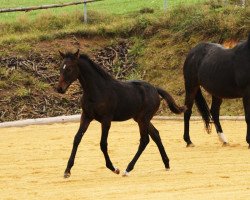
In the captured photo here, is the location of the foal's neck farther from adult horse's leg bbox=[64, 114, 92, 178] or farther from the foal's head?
adult horse's leg bbox=[64, 114, 92, 178]

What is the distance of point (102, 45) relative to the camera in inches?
1065

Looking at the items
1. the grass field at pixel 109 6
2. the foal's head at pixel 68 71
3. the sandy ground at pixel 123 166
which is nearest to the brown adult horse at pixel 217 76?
the sandy ground at pixel 123 166

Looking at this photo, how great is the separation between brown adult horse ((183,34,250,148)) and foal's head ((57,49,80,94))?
13.6 ft

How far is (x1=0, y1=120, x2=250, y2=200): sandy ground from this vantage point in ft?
38.7

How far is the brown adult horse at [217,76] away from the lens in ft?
54.0

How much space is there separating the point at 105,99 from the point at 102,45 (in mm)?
13758

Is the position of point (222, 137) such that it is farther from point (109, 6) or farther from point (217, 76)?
point (109, 6)

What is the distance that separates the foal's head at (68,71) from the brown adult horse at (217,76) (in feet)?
13.6

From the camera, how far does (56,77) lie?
81.5ft

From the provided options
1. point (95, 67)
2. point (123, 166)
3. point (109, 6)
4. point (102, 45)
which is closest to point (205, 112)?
point (123, 166)

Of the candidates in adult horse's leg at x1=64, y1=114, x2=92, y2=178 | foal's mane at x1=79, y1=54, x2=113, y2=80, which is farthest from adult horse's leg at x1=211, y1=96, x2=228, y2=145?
adult horse's leg at x1=64, y1=114, x2=92, y2=178

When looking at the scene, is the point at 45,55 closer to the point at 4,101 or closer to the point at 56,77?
the point at 56,77

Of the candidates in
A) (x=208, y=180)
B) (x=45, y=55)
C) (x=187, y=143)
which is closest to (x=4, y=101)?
(x=45, y=55)

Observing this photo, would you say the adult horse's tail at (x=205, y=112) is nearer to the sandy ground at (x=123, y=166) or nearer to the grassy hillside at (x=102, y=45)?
the sandy ground at (x=123, y=166)
